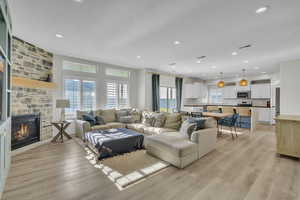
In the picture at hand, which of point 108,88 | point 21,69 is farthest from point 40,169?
point 108,88

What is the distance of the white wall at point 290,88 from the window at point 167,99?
477cm

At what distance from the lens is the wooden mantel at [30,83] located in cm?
349

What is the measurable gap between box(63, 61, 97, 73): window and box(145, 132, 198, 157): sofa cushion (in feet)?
12.9

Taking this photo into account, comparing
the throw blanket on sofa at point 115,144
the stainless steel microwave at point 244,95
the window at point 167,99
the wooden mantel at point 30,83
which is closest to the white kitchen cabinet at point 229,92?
the stainless steel microwave at point 244,95

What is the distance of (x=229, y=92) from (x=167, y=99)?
4.42 m

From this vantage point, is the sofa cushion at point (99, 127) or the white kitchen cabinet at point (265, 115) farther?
the white kitchen cabinet at point (265, 115)

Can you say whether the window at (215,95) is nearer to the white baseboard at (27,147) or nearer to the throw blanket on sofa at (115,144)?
the throw blanket on sofa at (115,144)

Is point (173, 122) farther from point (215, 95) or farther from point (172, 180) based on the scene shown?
point (215, 95)

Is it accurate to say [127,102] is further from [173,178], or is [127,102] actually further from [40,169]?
[173,178]

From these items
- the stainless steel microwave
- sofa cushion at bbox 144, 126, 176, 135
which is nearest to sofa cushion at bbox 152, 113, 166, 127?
sofa cushion at bbox 144, 126, 176, 135

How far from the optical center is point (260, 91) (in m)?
7.95

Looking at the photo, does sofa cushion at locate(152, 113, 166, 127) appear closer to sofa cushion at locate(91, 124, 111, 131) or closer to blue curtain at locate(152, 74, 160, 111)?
sofa cushion at locate(91, 124, 111, 131)

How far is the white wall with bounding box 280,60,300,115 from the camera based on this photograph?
4484 mm

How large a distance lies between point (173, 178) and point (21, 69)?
4.70 metres
